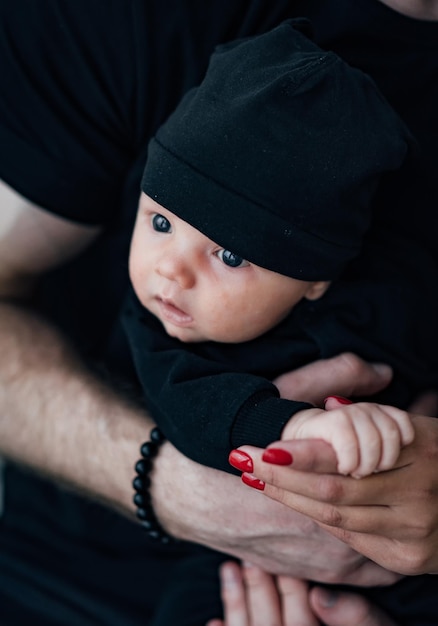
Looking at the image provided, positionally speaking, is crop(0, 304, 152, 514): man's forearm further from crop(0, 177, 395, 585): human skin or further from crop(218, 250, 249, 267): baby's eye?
crop(218, 250, 249, 267): baby's eye

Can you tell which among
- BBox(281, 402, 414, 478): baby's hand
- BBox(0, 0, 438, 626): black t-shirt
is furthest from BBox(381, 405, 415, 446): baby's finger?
BBox(0, 0, 438, 626): black t-shirt

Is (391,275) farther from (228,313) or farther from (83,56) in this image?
(83,56)

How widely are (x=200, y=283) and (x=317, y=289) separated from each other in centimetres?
18

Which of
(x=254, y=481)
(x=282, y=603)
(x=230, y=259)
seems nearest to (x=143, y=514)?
(x=282, y=603)

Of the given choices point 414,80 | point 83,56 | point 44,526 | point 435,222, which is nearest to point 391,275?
point 435,222

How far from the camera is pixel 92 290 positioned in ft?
4.66

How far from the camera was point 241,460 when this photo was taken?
2.84 ft

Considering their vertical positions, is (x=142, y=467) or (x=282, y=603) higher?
(x=142, y=467)

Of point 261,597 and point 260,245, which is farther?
point 261,597

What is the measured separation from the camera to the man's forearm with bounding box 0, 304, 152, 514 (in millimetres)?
1243

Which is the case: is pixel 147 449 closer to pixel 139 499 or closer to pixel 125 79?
pixel 139 499

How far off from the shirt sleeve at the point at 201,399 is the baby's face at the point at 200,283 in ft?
0.17

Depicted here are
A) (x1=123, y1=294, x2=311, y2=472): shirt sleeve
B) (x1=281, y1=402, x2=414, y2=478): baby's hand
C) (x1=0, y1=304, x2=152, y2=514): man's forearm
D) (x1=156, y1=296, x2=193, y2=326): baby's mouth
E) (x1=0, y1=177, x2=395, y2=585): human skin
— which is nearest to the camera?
(x1=281, y1=402, x2=414, y2=478): baby's hand

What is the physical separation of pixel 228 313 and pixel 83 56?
0.41 metres
